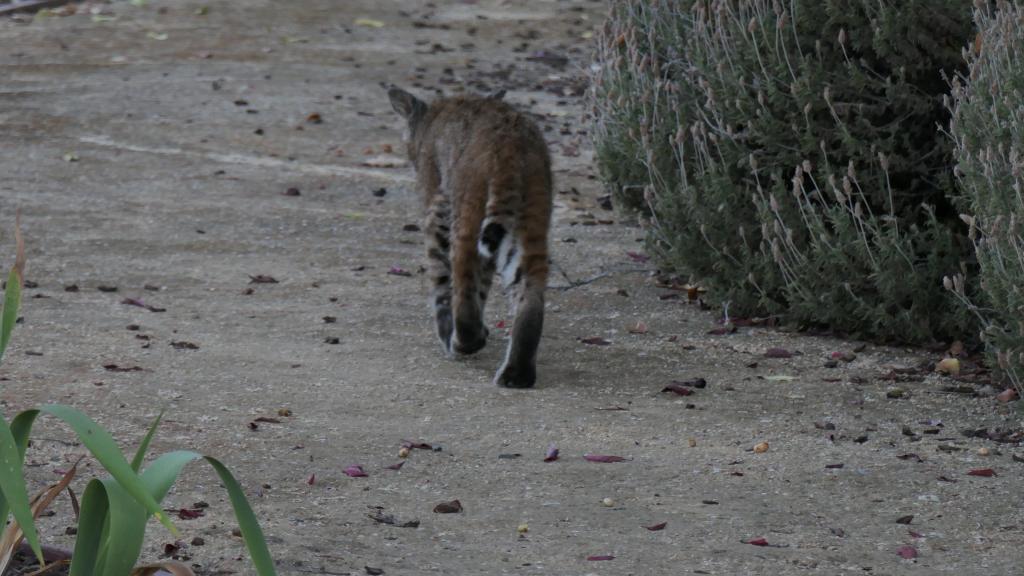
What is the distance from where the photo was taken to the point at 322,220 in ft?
32.0

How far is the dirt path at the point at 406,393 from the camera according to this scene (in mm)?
4828

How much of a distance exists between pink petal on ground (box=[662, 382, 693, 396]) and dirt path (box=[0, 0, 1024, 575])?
73 mm

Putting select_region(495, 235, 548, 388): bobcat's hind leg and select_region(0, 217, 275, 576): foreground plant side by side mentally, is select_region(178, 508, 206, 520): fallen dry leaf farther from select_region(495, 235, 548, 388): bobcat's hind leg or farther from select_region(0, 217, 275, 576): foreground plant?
select_region(495, 235, 548, 388): bobcat's hind leg

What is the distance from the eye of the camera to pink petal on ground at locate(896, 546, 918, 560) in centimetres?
468

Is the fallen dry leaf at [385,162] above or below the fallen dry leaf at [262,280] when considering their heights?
below

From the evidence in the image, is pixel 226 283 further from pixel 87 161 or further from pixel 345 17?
pixel 345 17

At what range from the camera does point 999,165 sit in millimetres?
6012

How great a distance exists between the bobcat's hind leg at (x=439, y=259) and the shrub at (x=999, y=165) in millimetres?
2321

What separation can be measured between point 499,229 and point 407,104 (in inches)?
63.0

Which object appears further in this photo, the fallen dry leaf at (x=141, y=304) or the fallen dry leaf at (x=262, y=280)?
the fallen dry leaf at (x=262, y=280)

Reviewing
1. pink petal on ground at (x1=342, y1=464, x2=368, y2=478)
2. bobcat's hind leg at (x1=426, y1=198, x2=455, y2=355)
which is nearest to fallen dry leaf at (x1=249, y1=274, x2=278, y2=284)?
bobcat's hind leg at (x1=426, y1=198, x2=455, y2=355)

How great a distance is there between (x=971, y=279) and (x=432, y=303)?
2.49m

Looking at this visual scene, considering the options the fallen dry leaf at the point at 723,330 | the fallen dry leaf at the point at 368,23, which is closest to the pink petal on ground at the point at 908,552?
the fallen dry leaf at the point at 723,330

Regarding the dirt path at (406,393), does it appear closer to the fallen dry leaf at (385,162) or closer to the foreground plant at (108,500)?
the fallen dry leaf at (385,162)
